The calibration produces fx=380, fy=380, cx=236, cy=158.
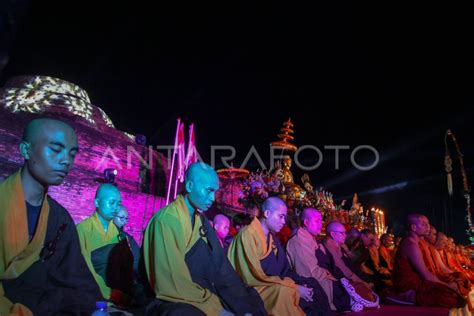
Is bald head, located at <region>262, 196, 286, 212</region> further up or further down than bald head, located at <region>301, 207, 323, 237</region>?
further up

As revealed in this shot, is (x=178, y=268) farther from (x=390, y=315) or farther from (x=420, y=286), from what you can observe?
(x=420, y=286)

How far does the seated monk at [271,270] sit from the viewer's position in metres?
3.72

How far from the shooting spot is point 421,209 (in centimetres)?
2133

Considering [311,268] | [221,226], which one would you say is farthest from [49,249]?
[221,226]

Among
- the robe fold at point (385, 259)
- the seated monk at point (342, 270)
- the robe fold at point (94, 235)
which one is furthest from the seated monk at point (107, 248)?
the robe fold at point (385, 259)

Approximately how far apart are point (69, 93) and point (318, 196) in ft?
26.0

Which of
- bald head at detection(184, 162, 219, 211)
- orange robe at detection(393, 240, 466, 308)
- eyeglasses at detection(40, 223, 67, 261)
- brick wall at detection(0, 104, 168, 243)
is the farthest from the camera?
brick wall at detection(0, 104, 168, 243)

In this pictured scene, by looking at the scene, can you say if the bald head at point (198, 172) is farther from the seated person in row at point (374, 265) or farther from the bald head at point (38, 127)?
the seated person in row at point (374, 265)

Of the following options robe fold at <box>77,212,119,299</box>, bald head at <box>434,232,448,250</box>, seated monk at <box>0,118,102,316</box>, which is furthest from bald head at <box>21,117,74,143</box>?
bald head at <box>434,232,448,250</box>

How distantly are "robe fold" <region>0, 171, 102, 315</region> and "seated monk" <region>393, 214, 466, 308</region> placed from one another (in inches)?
197

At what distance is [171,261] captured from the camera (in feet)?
8.70

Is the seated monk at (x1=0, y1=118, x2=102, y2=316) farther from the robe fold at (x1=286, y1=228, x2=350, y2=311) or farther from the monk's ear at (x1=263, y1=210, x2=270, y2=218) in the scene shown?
the robe fold at (x1=286, y1=228, x2=350, y2=311)

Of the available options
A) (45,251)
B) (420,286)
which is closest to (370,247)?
(420,286)

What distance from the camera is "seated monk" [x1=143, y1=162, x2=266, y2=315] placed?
8.54ft
